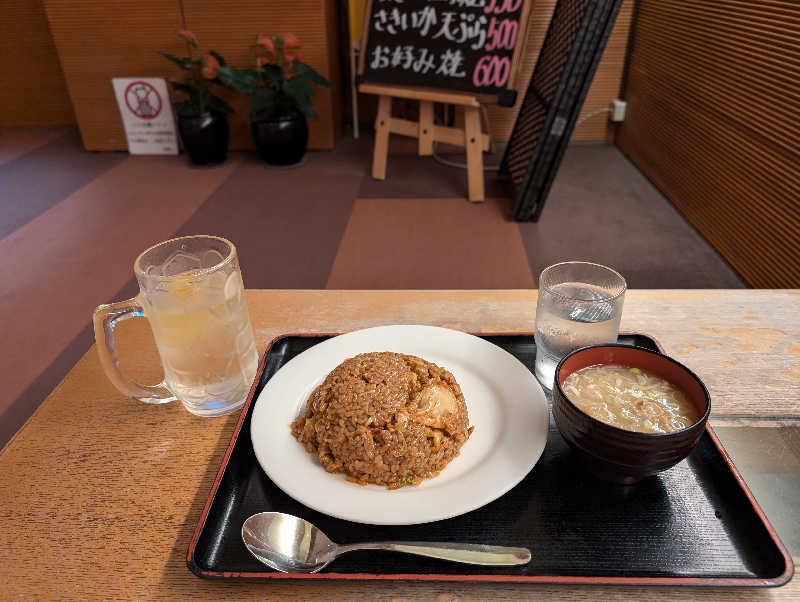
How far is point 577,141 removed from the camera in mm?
4586

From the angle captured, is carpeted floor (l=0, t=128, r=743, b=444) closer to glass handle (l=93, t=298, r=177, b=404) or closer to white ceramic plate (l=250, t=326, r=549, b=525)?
glass handle (l=93, t=298, r=177, b=404)

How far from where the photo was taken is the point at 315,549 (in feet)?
2.15

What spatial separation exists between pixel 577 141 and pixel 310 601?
4563 millimetres

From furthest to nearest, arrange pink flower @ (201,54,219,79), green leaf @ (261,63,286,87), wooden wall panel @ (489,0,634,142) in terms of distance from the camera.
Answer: wooden wall panel @ (489,0,634,142), green leaf @ (261,63,286,87), pink flower @ (201,54,219,79)

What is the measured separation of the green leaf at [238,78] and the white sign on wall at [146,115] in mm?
696

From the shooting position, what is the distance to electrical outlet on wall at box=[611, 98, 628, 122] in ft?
14.1

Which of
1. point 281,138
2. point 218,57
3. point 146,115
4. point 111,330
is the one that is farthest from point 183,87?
point 111,330

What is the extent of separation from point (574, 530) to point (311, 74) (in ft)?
12.1

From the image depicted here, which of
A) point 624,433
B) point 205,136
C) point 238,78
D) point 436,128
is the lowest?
point 205,136

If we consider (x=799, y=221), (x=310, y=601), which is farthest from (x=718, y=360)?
(x=799, y=221)

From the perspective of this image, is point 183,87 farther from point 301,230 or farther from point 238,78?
point 301,230

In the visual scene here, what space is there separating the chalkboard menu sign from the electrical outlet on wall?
1619 millimetres

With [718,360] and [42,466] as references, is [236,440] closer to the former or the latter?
[42,466]

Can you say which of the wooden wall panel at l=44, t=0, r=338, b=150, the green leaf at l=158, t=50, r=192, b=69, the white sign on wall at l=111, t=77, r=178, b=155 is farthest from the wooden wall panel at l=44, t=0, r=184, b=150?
the green leaf at l=158, t=50, r=192, b=69
